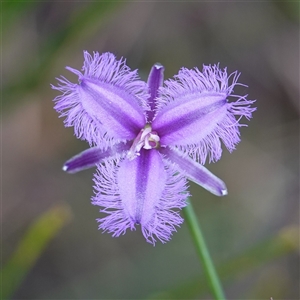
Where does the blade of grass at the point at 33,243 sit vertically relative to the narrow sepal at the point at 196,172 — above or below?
below

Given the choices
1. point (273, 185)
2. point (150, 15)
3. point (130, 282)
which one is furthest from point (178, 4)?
point (130, 282)

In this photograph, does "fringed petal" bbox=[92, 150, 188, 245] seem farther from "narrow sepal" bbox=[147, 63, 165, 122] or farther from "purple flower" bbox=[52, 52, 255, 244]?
"narrow sepal" bbox=[147, 63, 165, 122]

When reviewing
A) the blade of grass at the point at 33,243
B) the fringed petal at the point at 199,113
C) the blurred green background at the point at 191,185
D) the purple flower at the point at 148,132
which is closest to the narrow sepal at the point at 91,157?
the purple flower at the point at 148,132

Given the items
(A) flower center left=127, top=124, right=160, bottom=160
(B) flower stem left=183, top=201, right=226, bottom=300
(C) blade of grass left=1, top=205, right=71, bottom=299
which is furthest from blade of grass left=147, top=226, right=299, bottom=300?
(A) flower center left=127, top=124, right=160, bottom=160

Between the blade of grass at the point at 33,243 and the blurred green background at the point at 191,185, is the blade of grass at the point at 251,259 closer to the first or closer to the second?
the blurred green background at the point at 191,185

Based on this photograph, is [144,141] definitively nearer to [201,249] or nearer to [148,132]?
[148,132]

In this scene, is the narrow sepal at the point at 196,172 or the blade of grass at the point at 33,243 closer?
the narrow sepal at the point at 196,172
